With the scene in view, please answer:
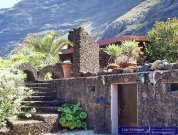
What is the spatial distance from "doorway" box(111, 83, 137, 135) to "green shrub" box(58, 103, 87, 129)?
152 cm

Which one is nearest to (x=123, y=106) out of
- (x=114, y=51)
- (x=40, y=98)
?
(x=40, y=98)

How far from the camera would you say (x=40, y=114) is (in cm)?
1259

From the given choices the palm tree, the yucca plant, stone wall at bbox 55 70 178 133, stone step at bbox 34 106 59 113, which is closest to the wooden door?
stone wall at bbox 55 70 178 133

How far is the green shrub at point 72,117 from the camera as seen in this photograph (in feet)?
41.3

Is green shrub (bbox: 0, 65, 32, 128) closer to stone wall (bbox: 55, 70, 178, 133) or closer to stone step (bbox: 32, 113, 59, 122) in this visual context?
stone step (bbox: 32, 113, 59, 122)

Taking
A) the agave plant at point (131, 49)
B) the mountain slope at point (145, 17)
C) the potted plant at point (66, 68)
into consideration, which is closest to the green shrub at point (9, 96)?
the potted plant at point (66, 68)

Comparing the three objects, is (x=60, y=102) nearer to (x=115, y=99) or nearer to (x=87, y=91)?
(x=87, y=91)

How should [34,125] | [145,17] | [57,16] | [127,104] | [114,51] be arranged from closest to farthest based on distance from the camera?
1. [127,104]
2. [34,125]
3. [114,51]
4. [145,17]
5. [57,16]

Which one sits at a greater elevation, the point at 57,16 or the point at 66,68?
the point at 57,16

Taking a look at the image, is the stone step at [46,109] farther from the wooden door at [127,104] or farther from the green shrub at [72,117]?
the wooden door at [127,104]

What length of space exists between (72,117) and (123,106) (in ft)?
6.46

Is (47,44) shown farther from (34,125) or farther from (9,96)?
(34,125)

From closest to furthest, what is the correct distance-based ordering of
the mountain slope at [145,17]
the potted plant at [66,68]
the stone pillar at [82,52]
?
the stone pillar at [82,52] < the potted plant at [66,68] < the mountain slope at [145,17]

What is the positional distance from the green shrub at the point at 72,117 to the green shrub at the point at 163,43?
564 cm
